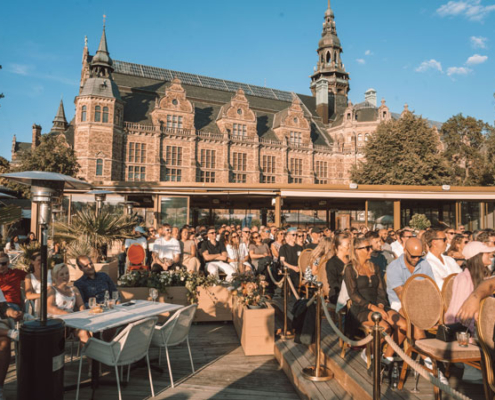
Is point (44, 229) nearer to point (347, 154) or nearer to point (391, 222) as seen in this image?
point (391, 222)

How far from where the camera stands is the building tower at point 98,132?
107 feet

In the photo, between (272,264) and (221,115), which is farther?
(221,115)

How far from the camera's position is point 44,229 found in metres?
3.73

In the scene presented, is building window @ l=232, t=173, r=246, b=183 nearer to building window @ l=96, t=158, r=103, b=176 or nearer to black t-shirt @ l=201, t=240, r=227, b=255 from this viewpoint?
building window @ l=96, t=158, r=103, b=176

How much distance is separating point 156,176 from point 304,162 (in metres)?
19.0

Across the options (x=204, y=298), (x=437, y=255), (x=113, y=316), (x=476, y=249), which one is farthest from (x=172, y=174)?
(x=476, y=249)

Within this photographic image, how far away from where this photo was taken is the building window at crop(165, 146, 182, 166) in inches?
1470

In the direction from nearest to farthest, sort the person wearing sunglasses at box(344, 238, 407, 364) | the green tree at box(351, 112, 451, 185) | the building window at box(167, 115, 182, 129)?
the person wearing sunglasses at box(344, 238, 407, 364) < the green tree at box(351, 112, 451, 185) < the building window at box(167, 115, 182, 129)

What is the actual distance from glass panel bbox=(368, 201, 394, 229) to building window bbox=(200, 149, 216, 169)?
24.0 metres

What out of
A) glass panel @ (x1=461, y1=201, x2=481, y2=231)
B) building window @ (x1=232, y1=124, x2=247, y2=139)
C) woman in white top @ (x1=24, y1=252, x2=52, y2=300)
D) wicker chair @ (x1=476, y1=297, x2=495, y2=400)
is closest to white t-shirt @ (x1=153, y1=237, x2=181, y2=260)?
woman in white top @ (x1=24, y1=252, x2=52, y2=300)

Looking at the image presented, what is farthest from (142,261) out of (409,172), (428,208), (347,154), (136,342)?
(347,154)

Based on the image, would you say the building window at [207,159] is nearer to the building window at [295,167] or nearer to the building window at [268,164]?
the building window at [268,164]

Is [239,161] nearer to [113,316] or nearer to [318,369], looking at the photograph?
[113,316]

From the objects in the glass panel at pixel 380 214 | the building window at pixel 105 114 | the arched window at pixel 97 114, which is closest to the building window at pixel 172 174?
the building window at pixel 105 114
